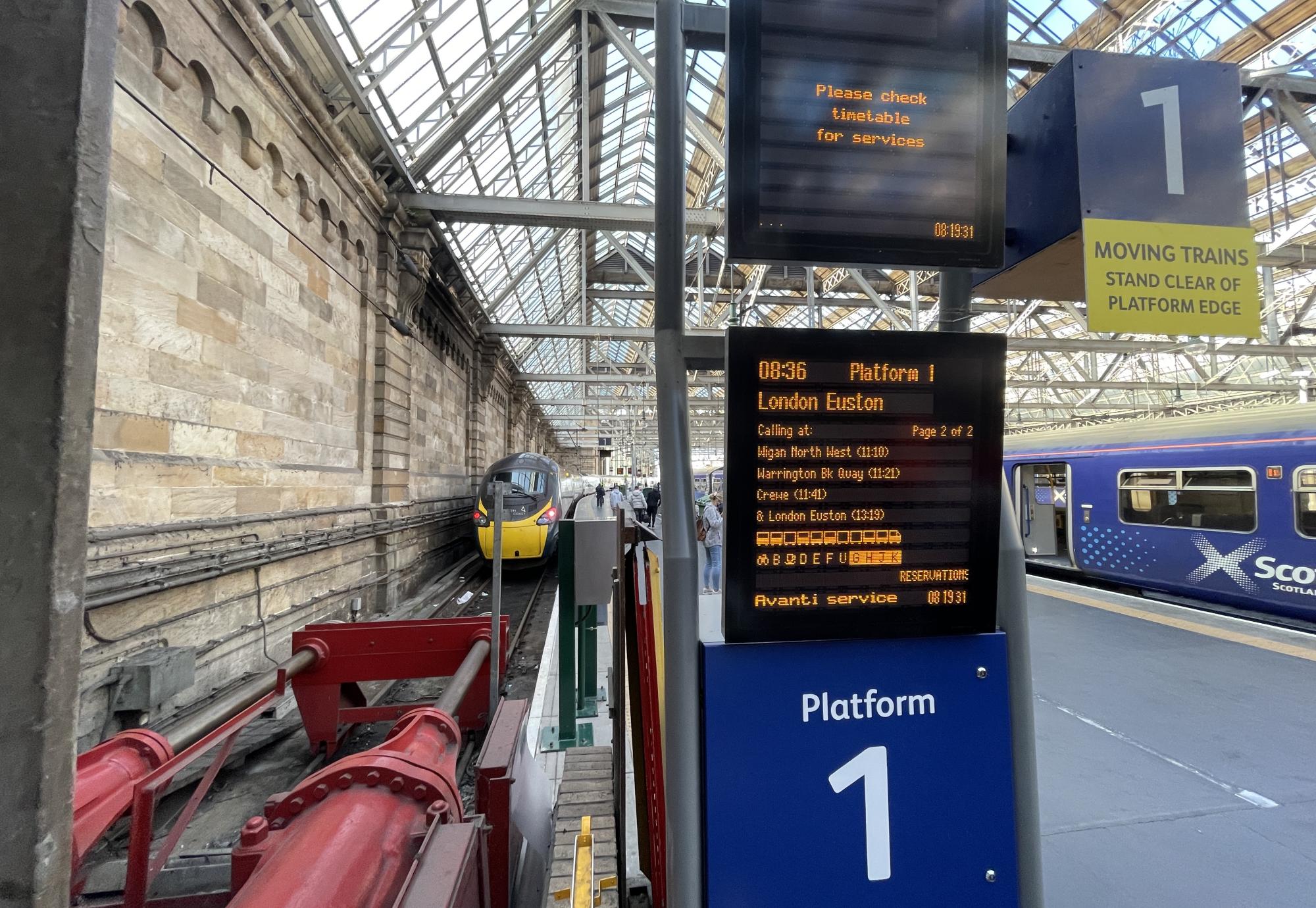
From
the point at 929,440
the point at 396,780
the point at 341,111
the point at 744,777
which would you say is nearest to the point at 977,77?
the point at 929,440

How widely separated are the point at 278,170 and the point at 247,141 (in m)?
0.69

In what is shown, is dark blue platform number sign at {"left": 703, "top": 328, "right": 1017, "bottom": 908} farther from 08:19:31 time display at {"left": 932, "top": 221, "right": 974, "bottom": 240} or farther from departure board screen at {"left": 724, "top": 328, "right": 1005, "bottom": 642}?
08:19:31 time display at {"left": 932, "top": 221, "right": 974, "bottom": 240}

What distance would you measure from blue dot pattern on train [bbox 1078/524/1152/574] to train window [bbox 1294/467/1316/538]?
206 centimetres

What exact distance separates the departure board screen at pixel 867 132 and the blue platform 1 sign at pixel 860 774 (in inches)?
45.9

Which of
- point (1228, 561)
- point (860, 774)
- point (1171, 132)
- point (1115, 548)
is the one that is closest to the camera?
point (860, 774)

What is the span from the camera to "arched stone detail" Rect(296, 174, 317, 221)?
8.05 metres

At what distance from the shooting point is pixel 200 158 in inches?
237

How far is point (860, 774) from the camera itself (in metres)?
1.58

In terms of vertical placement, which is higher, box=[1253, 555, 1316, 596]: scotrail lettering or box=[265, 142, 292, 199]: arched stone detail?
box=[265, 142, 292, 199]: arched stone detail

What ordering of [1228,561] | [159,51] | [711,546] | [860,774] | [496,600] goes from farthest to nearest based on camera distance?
[711,546]
[1228,561]
[159,51]
[496,600]
[860,774]

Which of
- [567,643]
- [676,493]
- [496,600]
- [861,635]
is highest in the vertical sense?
[676,493]

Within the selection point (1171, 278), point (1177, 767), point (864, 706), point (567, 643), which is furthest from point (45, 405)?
point (1177, 767)

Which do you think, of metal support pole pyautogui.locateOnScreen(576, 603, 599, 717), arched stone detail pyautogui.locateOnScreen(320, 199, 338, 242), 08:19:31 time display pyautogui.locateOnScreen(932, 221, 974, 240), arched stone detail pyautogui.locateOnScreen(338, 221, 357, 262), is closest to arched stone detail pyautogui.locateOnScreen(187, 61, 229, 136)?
arched stone detail pyautogui.locateOnScreen(320, 199, 338, 242)

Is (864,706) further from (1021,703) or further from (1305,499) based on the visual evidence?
(1305,499)
